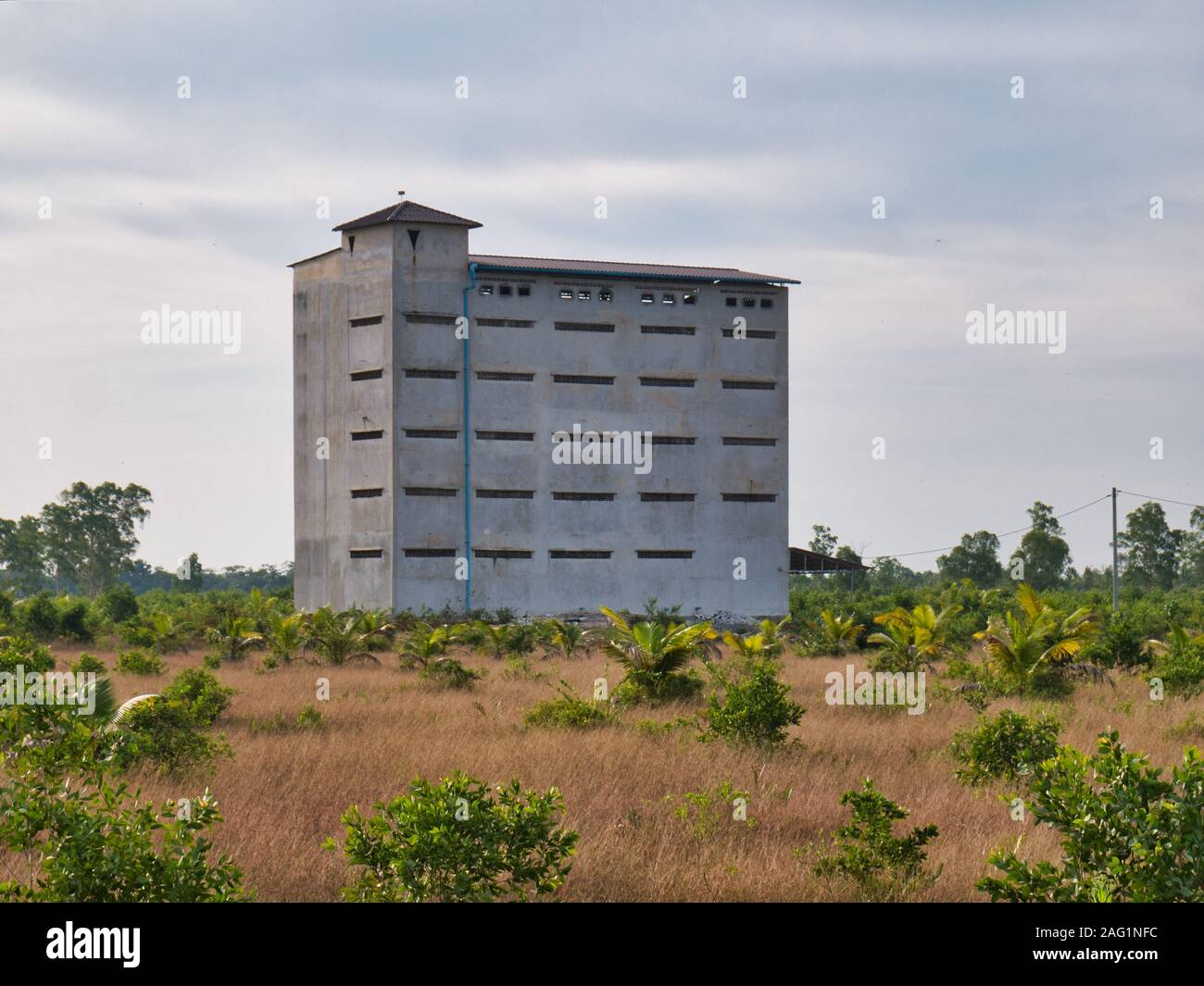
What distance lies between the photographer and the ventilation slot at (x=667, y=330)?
2357 inches

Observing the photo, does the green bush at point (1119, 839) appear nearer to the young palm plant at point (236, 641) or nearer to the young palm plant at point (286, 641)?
the young palm plant at point (286, 641)

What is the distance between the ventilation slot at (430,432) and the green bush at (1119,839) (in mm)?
49828

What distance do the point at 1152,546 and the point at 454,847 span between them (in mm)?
97344

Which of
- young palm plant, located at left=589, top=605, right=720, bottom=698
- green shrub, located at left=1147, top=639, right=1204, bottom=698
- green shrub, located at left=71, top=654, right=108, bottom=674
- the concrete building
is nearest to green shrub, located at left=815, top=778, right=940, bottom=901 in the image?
young palm plant, located at left=589, top=605, right=720, bottom=698

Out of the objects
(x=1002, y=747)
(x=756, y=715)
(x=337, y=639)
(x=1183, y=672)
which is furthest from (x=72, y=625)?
(x=1002, y=747)

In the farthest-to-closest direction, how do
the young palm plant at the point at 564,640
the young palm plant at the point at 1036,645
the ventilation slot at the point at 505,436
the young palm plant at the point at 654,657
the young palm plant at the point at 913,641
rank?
the ventilation slot at the point at 505,436 < the young palm plant at the point at 564,640 < the young palm plant at the point at 913,641 < the young palm plant at the point at 1036,645 < the young palm plant at the point at 654,657

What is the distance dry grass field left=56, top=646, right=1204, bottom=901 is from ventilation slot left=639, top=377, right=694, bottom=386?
38.3m

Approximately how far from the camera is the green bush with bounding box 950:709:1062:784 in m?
13.3

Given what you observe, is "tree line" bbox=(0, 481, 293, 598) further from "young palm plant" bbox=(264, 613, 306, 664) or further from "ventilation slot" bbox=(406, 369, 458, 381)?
"young palm plant" bbox=(264, 613, 306, 664)

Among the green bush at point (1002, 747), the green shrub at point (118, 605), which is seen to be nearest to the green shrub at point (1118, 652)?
the green bush at point (1002, 747)

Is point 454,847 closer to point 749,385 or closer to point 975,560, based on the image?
point 749,385

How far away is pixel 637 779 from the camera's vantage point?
1288 centimetres

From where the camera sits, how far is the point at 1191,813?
22.8 feet
